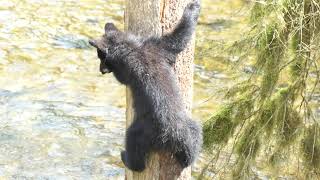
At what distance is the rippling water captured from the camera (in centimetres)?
918

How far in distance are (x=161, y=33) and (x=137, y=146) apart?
956 mm

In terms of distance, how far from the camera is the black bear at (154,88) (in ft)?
17.7

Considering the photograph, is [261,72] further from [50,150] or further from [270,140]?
[50,150]

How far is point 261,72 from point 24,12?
8201 mm

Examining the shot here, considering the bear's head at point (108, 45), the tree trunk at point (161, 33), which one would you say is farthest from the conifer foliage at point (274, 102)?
the bear's head at point (108, 45)

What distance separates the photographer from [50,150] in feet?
30.8

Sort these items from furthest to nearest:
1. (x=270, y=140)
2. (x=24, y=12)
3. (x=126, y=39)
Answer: (x=24, y=12) → (x=270, y=140) → (x=126, y=39)

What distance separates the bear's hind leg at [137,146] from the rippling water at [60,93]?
2458 millimetres

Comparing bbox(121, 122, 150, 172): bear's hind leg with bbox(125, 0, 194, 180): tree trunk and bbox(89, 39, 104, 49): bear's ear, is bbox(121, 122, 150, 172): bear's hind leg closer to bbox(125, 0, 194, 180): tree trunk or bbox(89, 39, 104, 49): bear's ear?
bbox(125, 0, 194, 180): tree trunk

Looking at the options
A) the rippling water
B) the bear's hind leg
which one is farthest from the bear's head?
the rippling water

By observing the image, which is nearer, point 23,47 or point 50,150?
point 50,150

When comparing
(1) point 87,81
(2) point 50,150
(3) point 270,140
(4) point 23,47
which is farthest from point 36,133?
(3) point 270,140

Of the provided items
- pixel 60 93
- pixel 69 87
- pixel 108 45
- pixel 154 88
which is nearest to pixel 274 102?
pixel 154 88

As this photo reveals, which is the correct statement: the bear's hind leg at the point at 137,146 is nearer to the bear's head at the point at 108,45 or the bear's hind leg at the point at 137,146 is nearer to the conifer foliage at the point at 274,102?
the bear's head at the point at 108,45
